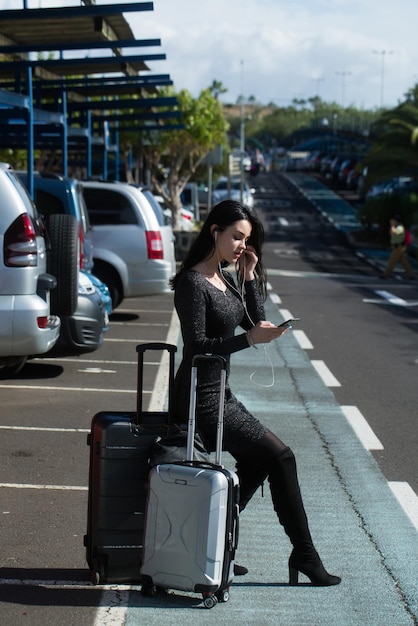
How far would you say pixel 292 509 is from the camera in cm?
514

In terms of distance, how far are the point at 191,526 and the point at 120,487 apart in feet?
1.47

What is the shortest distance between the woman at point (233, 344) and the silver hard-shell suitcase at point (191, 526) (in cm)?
25

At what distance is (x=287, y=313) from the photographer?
740 inches

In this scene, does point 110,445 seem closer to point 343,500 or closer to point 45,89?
point 343,500

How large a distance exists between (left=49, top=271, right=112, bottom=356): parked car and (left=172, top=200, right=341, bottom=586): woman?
602cm

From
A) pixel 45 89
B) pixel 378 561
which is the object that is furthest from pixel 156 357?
pixel 45 89

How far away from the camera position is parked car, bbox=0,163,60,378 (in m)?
9.44

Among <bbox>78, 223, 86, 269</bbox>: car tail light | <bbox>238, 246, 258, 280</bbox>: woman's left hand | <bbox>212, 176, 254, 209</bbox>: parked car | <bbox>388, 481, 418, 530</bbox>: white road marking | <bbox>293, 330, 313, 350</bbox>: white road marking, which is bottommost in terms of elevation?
<bbox>212, 176, 254, 209</bbox>: parked car

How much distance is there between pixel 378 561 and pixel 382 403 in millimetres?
4907

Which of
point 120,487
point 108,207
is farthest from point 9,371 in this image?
point 120,487

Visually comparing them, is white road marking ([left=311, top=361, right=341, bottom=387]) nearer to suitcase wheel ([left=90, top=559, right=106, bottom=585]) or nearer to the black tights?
the black tights

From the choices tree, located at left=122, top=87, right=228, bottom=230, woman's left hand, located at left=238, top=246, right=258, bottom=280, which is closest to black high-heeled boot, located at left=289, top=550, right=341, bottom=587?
woman's left hand, located at left=238, top=246, right=258, bottom=280

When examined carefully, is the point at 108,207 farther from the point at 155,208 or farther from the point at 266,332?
the point at 266,332

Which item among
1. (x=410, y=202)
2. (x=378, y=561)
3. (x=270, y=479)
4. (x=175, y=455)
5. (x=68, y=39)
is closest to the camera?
(x=175, y=455)
